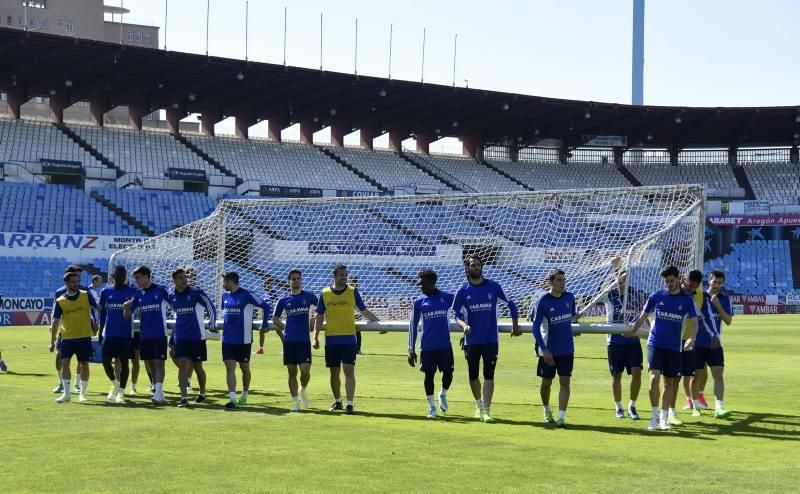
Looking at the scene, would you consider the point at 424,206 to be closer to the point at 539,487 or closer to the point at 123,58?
the point at 539,487

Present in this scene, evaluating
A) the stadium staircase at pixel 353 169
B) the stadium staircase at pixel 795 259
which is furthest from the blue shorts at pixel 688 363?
the stadium staircase at pixel 795 259

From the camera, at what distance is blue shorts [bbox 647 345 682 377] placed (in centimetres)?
1427

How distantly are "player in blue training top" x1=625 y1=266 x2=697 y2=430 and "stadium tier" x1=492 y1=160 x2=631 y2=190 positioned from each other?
200 ft

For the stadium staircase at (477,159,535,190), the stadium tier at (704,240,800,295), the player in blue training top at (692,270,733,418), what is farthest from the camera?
the stadium staircase at (477,159,535,190)

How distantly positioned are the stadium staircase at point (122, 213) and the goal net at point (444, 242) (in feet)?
66.4

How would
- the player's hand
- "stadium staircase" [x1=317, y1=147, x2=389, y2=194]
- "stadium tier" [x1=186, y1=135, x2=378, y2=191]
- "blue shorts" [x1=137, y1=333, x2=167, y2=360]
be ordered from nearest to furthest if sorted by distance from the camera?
the player's hand < "blue shorts" [x1=137, y1=333, x2=167, y2=360] < "stadium tier" [x1=186, y1=135, x2=378, y2=191] < "stadium staircase" [x1=317, y1=147, x2=389, y2=194]

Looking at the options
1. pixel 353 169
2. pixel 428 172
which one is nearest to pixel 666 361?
pixel 353 169

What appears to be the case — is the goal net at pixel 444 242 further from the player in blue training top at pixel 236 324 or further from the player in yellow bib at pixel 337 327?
the player in yellow bib at pixel 337 327

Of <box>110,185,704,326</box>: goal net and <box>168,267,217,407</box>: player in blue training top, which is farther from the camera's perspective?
<box>110,185,704,326</box>: goal net

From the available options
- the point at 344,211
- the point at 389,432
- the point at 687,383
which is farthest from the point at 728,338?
the point at 389,432

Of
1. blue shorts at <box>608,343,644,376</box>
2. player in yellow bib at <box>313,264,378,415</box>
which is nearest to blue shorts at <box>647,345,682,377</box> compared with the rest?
blue shorts at <box>608,343,644,376</box>

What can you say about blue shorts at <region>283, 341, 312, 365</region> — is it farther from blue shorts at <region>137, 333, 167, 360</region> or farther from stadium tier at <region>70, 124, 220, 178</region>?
stadium tier at <region>70, 124, 220, 178</region>

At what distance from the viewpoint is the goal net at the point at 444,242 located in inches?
802

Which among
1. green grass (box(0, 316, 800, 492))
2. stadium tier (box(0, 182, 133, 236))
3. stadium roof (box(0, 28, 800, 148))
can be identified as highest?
stadium roof (box(0, 28, 800, 148))
